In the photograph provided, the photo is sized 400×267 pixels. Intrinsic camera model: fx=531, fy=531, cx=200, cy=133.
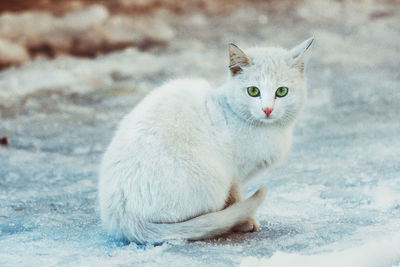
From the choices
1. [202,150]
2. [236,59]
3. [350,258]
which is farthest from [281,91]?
[350,258]

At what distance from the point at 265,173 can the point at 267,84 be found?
3.28 ft

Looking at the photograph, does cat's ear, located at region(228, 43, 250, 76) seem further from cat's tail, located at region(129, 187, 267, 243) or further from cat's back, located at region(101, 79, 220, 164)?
cat's tail, located at region(129, 187, 267, 243)

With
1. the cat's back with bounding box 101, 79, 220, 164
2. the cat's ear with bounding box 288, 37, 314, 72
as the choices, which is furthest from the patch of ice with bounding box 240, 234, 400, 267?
the cat's ear with bounding box 288, 37, 314, 72

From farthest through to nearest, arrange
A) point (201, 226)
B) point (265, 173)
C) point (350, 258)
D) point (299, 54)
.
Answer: point (265, 173)
point (299, 54)
point (201, 226)
point (350, 258)

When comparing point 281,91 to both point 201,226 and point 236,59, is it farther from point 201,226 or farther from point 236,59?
point 201,226

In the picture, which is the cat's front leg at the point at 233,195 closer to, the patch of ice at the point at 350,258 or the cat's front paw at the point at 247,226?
the cat's front paw at the point at 247,226

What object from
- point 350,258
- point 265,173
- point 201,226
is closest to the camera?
point 350,258

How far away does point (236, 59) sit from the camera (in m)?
2.09

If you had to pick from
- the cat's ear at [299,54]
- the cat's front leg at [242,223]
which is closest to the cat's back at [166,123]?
the cat's front leg at [242,223]

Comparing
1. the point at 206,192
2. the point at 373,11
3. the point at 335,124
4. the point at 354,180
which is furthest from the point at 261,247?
the point at 373,11

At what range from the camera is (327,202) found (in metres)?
2.43

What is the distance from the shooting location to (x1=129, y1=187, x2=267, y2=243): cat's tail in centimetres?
196

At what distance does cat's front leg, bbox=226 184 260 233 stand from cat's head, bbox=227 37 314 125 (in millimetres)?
287

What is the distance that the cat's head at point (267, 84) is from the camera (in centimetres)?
204
